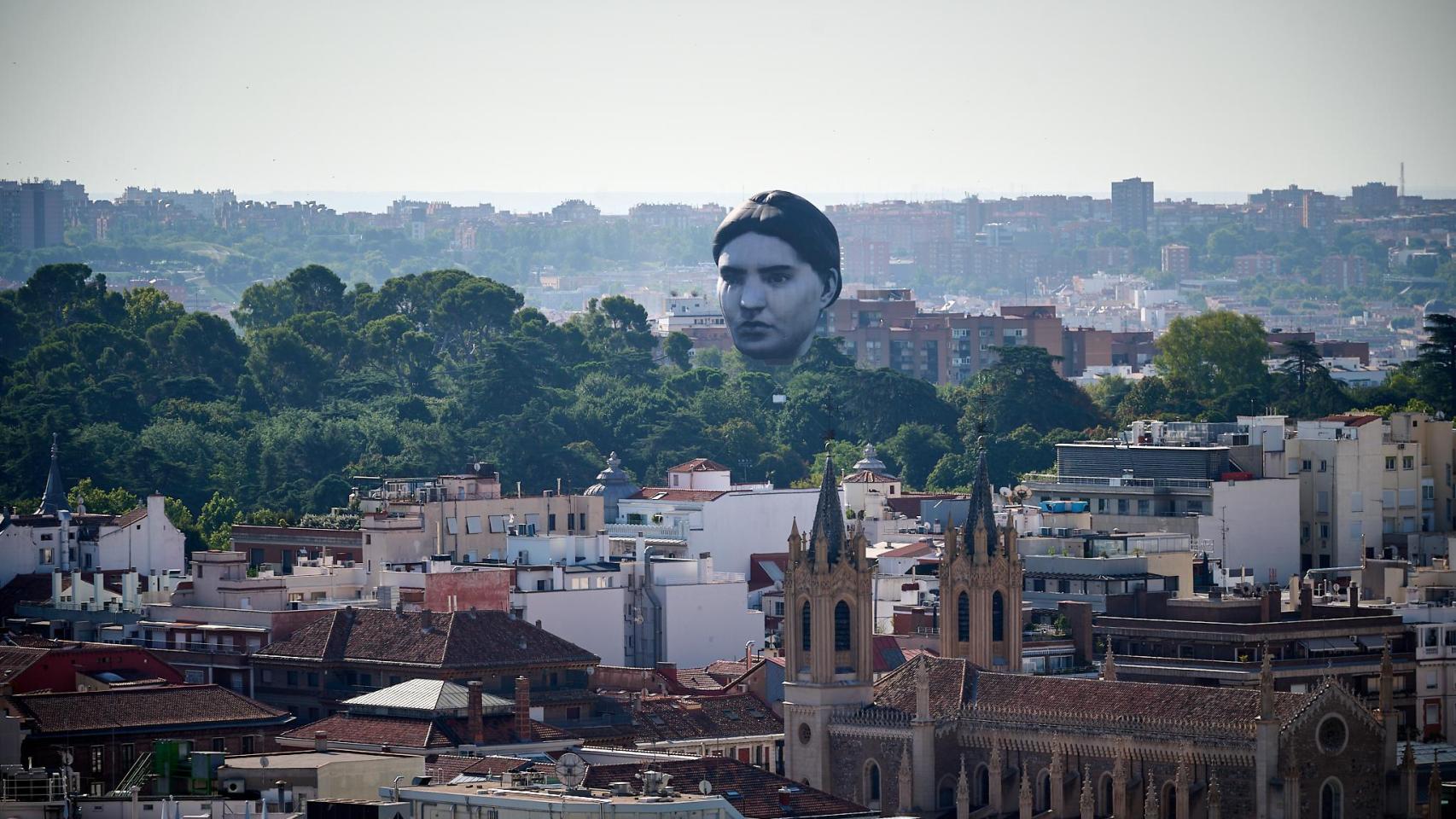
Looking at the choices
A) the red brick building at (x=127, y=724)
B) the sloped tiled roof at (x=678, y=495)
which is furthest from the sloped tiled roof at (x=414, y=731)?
the sloped tiled roof at (x=678, y=495)

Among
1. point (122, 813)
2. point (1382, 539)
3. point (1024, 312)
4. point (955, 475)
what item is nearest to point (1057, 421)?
point (955, 475)

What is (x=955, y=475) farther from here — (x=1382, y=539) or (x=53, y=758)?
(x=53, y=758)

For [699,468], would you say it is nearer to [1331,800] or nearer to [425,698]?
[425,698]

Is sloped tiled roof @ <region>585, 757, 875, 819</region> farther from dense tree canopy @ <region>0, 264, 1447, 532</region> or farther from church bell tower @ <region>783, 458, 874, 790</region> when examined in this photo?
dense tree canopy @ <region>0, 264, 1447, 532</region>

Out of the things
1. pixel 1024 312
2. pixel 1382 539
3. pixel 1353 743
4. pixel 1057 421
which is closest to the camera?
pixel 1353 743

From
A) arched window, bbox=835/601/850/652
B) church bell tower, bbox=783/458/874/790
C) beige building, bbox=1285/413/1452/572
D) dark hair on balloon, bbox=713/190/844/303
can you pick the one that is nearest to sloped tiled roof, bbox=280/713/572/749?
church bell tower, bbox=783/458/874/790

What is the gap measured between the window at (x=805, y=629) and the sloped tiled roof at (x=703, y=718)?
3.24 meters

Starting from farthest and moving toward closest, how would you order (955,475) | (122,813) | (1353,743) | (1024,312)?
(1024,312), (955,475), (1353,743), (122,813)

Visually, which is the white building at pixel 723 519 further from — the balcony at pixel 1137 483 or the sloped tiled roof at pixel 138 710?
the sloped tiled roof at pixel 138 710

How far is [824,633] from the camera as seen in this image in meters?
63.8

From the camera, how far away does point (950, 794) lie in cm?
6188

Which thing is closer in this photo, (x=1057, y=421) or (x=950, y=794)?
(x=950, y=794)

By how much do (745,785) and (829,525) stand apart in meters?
9.54

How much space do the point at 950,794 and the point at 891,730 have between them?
1361 millimetres
